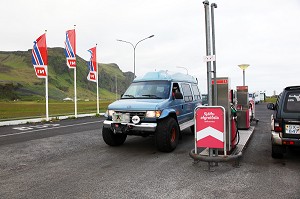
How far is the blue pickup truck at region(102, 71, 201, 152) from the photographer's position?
283 inches

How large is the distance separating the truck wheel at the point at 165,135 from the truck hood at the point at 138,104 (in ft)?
1.71

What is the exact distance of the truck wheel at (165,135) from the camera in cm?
718

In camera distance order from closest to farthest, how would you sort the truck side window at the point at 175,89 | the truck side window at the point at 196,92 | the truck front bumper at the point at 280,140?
the truck front bumper at the point at 280,140 → the truck side window at the point at 175,89 → the truck side window at the point at 196,92

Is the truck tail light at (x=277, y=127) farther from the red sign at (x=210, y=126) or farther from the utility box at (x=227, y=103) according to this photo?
the red sign at (x=210, y=126)

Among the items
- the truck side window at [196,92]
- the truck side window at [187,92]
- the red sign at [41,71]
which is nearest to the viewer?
the truck side window at [187,92]

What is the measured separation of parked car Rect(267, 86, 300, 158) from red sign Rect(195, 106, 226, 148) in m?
1.33

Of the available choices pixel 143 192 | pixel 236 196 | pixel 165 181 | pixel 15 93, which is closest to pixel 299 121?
pixel 236 196

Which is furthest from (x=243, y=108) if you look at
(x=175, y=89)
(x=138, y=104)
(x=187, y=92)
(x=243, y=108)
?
(x=138, y=104)

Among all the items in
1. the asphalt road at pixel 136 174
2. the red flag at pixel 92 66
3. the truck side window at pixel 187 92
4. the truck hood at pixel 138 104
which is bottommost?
the asphalt road at pixel 136 174

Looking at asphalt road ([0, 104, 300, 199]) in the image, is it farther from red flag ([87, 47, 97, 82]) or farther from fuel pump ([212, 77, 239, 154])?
red flag ([87, 47, 97, 82])

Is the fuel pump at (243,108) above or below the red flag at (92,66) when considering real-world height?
below

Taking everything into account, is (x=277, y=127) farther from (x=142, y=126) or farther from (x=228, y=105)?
(x=142, y=126)

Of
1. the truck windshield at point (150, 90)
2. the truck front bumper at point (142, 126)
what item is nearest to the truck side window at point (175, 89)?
the truck windshield at point (150, 90)

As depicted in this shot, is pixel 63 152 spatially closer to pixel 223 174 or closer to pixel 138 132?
pixel 138 132
